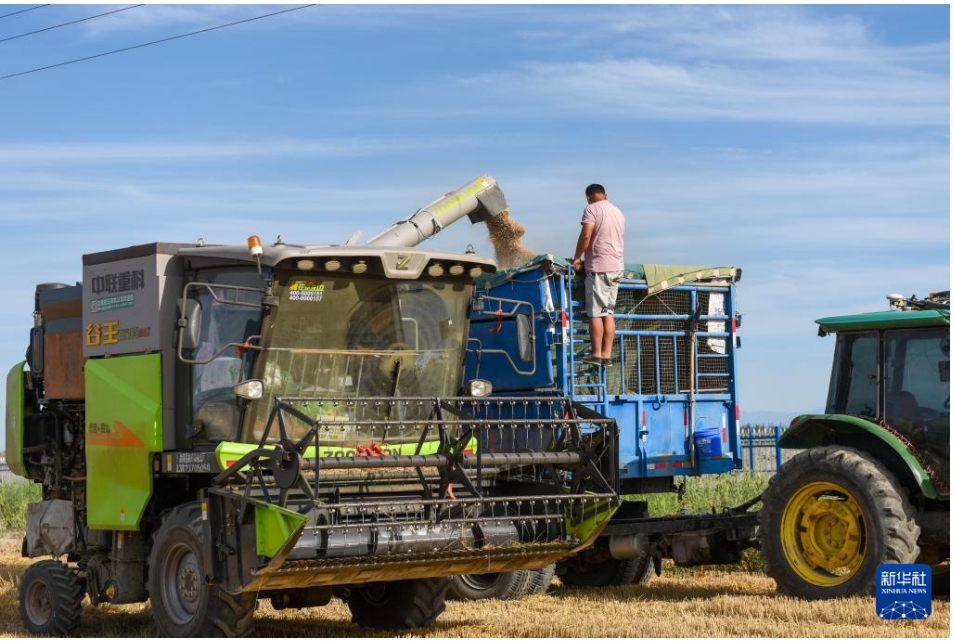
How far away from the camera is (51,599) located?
10.3m

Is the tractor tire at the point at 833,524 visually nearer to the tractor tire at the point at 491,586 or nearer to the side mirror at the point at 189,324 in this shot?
the tractor tire at the point at 491,586

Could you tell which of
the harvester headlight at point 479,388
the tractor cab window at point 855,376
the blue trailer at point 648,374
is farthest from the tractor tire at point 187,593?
the tractor cab window at point 855,376

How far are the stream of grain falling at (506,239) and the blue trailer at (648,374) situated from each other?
1481mm

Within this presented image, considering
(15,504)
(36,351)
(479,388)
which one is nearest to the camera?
(479,388)

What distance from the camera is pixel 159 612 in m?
9.12

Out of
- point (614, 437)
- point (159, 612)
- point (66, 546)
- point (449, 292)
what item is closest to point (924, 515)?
point (614, 437)

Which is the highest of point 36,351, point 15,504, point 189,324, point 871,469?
point 189,324

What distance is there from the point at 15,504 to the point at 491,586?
11414 millimetres

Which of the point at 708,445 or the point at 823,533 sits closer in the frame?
the point at 823,533

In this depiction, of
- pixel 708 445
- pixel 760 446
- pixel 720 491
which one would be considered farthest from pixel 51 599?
pixel 760 446

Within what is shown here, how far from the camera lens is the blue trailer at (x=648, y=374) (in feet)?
37.4

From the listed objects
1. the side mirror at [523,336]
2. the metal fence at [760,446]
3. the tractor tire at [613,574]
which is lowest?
the tractor tire at [613,574]

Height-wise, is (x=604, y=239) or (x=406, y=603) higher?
(x=604, y=239)

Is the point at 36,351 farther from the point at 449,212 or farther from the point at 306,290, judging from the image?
the point at 449,212
